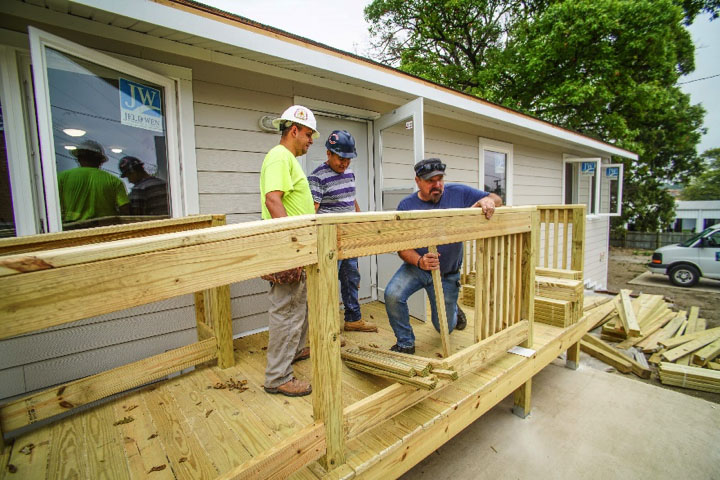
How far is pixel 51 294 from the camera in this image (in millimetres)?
736

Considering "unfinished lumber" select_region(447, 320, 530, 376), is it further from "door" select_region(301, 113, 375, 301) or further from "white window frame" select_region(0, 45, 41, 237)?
"white window frame" select_region(0, 45, 41, 237)

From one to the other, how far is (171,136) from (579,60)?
1365cm

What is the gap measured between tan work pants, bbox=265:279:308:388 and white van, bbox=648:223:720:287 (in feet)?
37.7

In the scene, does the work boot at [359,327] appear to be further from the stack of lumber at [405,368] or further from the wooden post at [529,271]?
the wooden post at [529,271]

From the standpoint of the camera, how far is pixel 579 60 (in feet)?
37.1

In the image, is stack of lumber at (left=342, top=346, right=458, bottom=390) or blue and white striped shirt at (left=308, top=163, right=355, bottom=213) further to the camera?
blue and white striped shirt at (left=308, top=163, right=355, bottom=213)

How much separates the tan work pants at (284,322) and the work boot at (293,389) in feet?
0.12

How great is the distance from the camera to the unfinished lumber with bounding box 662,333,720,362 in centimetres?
403

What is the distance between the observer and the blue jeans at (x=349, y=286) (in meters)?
3.07

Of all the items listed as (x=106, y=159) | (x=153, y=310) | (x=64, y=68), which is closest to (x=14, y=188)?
(x=106, y=159)

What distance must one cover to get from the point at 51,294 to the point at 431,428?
170 centimetres

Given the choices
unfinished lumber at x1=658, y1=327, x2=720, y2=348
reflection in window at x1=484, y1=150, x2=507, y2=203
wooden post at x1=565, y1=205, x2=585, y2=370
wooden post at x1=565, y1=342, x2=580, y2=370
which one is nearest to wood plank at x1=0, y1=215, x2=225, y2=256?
wooden post at x1=565, y1=205, x2=585, y2=370

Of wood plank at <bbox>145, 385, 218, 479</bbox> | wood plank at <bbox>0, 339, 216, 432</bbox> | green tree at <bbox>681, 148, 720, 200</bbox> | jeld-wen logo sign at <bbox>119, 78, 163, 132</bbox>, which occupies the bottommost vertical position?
wood plank at <bbox>145, 385, 218, 479</bbox>

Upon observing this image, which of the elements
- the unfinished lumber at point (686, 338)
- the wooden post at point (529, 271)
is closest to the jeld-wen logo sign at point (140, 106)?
the wooden post at point (529, 271)
